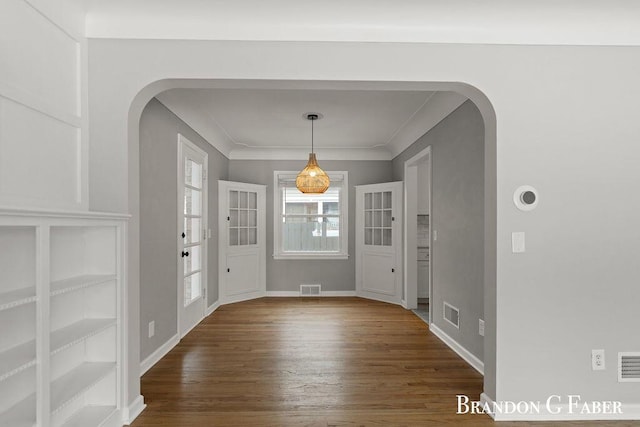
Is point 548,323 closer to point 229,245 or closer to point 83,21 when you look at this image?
point 83,21

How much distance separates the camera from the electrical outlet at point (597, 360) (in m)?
2.41

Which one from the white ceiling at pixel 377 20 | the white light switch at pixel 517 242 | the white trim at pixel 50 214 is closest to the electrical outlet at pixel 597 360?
the white light switch at pixel 517 242

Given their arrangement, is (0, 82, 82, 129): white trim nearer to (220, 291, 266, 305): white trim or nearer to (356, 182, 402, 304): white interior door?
(220, 291, 266, 305): white trim

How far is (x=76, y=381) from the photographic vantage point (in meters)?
2.00

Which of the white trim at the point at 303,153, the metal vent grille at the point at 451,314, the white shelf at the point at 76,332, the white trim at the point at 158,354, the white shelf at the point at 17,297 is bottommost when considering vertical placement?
the white trim at the point at 158,354

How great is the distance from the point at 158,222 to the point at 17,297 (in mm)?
1891

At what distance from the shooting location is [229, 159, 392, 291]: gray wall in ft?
20.6

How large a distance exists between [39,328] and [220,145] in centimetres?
414

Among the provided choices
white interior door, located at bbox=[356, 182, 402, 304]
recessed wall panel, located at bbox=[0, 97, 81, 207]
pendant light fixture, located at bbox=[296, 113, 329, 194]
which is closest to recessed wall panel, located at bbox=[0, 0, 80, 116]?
recessed wall panel, located at bbox=[0, 97, 81, 207]

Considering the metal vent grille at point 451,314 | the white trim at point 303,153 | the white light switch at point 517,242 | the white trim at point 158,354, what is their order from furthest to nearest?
the white trim at point 303,153 → the metal vent grille at point 451,314 → the white trim at point 158,354 → the white light switch at point 517,242

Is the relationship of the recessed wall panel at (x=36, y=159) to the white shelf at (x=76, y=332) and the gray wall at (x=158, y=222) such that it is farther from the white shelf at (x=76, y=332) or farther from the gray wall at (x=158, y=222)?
the gray wall at (x=158, y=222)

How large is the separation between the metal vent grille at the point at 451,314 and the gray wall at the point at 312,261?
2.52m

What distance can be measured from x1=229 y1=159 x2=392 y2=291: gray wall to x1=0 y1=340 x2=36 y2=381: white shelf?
458 cm

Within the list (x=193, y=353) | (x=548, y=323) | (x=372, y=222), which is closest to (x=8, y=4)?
(x=193, y=353)
